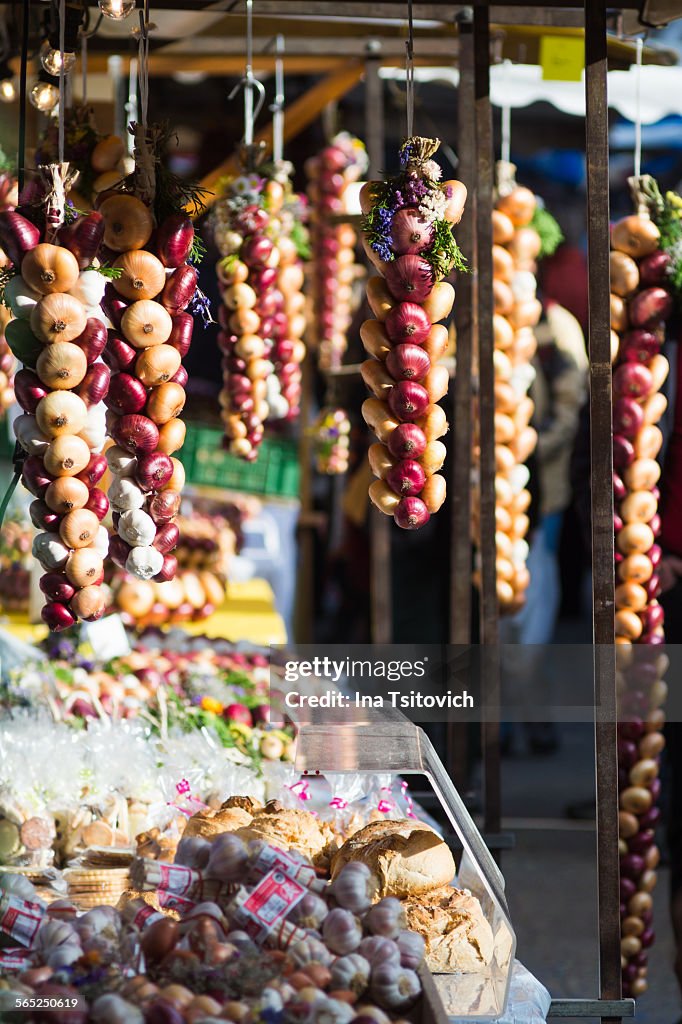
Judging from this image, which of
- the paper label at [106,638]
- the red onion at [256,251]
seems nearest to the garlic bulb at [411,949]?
the red onion at [256,251]

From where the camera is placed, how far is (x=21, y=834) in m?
2.31

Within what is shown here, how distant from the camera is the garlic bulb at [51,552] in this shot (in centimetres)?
176

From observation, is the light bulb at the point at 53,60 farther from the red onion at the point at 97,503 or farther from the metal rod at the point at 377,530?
the metal rod at the point at 377,530

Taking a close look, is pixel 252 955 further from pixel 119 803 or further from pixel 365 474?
pixel 365 474

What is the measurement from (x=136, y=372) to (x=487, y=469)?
3.78ft

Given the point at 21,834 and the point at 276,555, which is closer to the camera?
the point at 21,834

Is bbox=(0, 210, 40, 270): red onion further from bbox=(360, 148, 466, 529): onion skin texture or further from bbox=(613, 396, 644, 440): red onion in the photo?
bbox=(613, 396, 644, 440): red onion

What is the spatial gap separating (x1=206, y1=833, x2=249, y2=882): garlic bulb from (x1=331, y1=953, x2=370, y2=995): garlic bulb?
0.65ft

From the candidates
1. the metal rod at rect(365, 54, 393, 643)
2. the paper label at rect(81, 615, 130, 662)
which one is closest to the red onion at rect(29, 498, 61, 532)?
the paper label at rect(81, 615, 130, 662)

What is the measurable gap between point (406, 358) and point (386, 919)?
2.86 feet

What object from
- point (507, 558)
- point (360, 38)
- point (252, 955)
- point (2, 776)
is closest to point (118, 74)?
point (360, 38)

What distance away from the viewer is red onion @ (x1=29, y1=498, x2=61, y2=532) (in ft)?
5.79

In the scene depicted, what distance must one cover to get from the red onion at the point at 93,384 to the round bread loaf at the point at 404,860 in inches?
32.2

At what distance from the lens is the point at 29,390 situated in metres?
1.73
